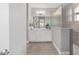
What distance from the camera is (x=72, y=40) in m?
1.88

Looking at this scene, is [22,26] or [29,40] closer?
[22,26]

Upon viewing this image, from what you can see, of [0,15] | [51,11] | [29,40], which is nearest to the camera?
[0,15]

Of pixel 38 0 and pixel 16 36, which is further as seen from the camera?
pixel 16 36

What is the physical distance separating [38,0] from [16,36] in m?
0.89

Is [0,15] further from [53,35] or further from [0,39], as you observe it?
[53,35]

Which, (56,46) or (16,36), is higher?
(16,36)

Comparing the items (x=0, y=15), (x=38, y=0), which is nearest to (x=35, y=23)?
(x=0, y=15)

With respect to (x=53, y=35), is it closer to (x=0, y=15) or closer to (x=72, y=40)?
(x=72, y=40)

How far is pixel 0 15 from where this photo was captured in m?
1.28

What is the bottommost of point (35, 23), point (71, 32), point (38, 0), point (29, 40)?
point (29, 40)
